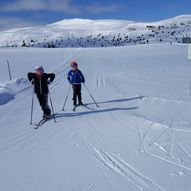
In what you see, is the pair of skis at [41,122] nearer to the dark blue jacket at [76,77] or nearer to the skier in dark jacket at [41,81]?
the skier in dark jacket at [41,81]

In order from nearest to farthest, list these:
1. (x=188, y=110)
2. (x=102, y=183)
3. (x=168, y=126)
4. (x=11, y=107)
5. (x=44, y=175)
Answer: (x=102, y=183), (x=44, y=175), (x=168, y=126), (x=188, y=110), (x=11, y=107)

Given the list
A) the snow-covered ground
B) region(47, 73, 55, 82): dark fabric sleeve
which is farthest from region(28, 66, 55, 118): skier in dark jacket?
the snow-covered ground

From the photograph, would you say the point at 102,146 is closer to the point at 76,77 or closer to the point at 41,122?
A: the point at 41,122

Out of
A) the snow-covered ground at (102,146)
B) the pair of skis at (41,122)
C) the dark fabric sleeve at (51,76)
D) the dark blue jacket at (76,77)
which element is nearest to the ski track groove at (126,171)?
the snow-covered ground at (102,146)

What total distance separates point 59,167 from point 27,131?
3.11 metres

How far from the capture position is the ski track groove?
19.2ft

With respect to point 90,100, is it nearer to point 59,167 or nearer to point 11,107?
point 11,107

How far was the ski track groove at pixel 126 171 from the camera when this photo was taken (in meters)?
5.86

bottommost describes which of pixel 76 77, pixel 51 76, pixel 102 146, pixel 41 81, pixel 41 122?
pixel 41 122

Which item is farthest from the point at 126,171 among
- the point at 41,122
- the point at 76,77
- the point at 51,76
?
the point at 76,77

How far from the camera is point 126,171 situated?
21.4ft

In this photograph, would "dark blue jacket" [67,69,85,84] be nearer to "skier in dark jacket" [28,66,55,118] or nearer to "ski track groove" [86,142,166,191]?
"skier in dark jacket" [28,66,55,118]

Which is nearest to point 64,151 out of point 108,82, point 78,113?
point 78,113

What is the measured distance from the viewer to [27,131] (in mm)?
9734
